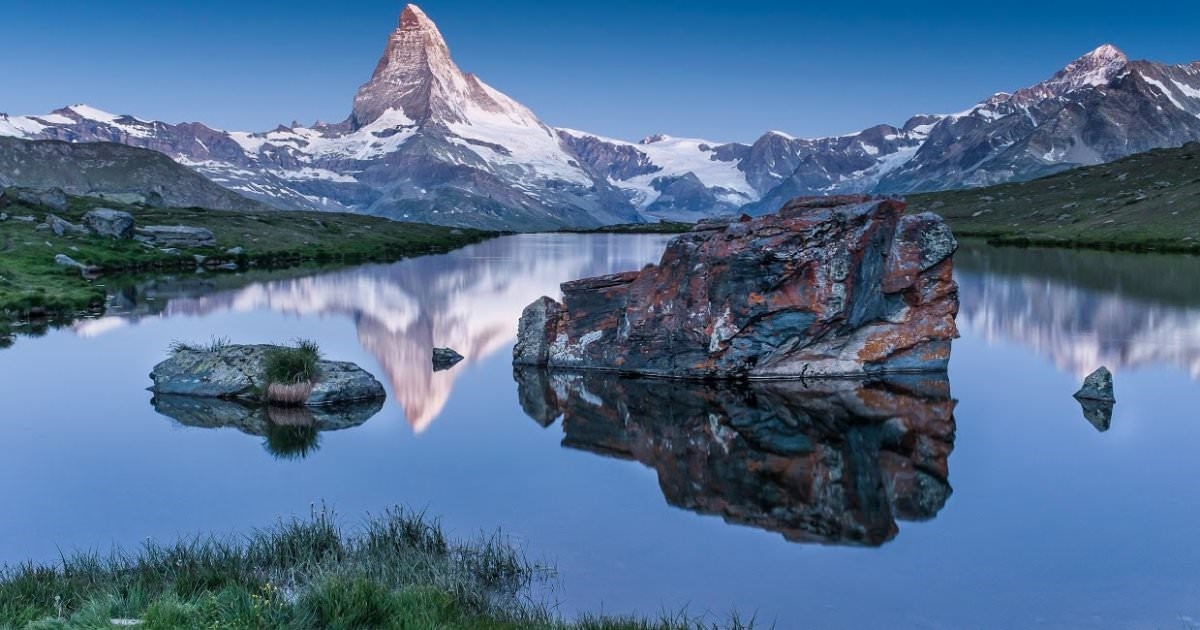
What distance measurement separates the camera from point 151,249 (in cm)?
9925

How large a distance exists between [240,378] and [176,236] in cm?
8543

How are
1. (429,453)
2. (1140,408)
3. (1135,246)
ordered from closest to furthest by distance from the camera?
(429,453)
(1140,408)
(1135,246)

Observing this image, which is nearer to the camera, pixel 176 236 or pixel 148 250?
pixel 148 250

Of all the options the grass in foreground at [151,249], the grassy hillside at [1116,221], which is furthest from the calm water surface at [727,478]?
the grassy hillside at [1116,221]

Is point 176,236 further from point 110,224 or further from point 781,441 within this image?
point 781,441

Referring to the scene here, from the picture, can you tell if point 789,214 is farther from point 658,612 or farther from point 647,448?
point 658,612

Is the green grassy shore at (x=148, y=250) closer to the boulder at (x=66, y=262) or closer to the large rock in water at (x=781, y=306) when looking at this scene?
the boulder at (x=66, y=262)

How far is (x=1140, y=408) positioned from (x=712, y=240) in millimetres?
16599

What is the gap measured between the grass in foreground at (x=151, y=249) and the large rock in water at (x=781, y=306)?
3656cm

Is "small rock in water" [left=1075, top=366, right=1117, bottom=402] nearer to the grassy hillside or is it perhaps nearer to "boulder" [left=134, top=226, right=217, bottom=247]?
the grassy hillside

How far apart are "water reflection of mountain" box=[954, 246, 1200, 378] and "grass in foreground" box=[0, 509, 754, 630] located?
98.4ft

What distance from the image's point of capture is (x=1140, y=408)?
98.9ft

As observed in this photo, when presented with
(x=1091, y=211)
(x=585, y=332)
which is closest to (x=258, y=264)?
(x=585, y=332)

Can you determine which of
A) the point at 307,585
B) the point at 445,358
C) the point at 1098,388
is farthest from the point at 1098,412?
the point at 307,585
